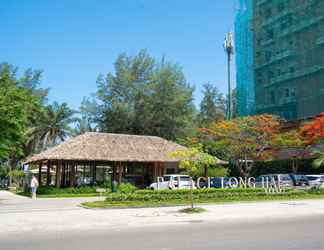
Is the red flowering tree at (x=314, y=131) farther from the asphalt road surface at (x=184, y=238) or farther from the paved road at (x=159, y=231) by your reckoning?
the asphalt road surface at (x=184, y=238)

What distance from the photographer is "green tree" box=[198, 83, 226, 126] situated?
69.4 meters

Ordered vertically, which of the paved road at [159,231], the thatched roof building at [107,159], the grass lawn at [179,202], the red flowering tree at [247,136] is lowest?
the paved road at [159,231]

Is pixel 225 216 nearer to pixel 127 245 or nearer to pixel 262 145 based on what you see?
pixel 127 245

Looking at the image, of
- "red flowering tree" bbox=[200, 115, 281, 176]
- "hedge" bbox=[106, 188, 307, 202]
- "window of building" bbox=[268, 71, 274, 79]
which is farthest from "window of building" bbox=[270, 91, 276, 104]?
"hedge" bbox=[106, 188, 307, 202]

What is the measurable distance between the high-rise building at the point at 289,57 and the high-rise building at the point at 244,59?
3.30 ft

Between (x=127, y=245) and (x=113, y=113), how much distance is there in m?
43.8

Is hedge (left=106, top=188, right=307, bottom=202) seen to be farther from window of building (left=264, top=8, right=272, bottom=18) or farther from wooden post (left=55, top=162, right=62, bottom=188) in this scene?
window of building (left=264, top=8, right=272, bottom=18)

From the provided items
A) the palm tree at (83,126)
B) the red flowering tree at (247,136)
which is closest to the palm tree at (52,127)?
the palm tree at (83,126)

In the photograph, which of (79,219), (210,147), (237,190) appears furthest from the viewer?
(210,147)

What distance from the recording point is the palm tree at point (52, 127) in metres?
54.8

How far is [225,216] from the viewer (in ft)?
58.3

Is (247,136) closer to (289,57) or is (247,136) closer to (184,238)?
(289,57)

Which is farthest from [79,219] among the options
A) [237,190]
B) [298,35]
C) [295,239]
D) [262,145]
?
[298,35]

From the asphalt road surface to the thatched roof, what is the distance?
23.2m
